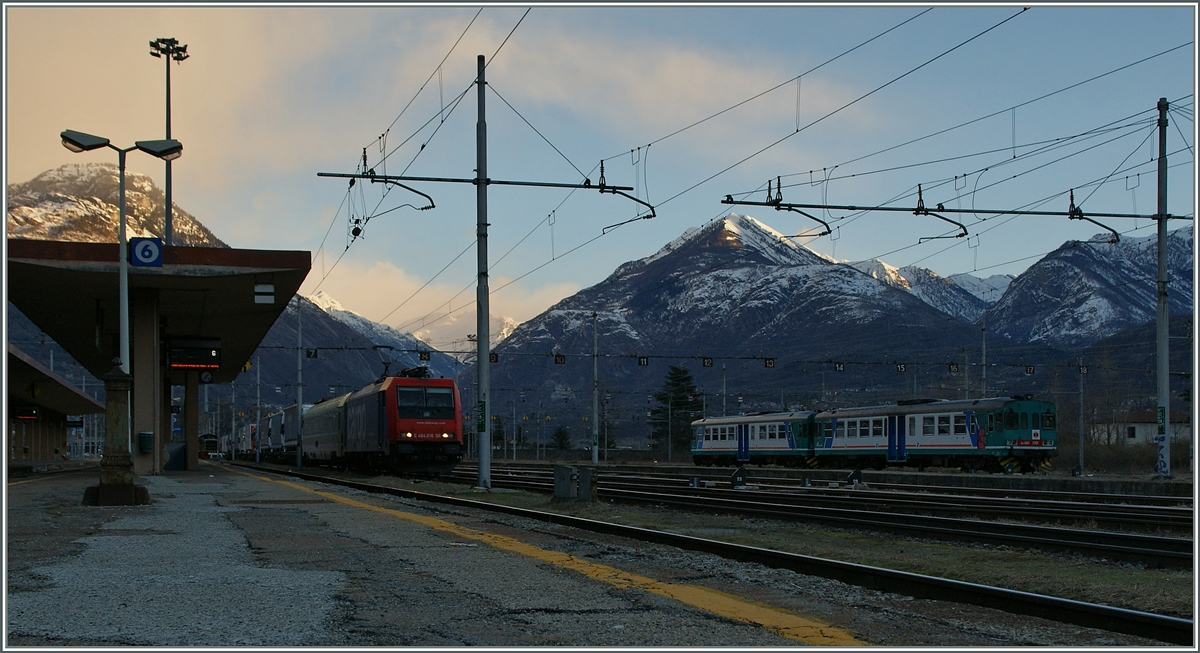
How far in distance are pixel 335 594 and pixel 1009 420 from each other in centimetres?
3228

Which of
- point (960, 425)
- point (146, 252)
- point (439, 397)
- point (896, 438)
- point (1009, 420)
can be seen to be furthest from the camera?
point (896, 438)

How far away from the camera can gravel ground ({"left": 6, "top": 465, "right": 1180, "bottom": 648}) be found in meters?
6.86

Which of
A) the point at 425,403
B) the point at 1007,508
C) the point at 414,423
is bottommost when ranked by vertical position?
the point at 1007,508

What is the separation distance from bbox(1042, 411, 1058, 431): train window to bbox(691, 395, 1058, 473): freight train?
4 centimetres

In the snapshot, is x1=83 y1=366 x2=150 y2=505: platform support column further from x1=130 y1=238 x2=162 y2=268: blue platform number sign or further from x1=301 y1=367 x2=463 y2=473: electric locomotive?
x1=301 y1=367 x2=463 y2=473: electric locomotive

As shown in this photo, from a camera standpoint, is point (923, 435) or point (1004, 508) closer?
point (1004, 508)

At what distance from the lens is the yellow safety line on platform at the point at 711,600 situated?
704cm

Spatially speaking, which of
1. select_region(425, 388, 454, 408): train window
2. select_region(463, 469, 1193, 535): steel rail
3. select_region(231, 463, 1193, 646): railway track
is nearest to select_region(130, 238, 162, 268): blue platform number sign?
select_region(425, 388, 454, 408): train window

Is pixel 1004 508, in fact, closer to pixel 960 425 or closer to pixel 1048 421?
pixel 960 425

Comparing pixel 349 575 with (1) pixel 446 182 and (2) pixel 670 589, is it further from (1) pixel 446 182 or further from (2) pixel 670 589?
(1) pixel 446 182

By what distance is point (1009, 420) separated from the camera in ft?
120

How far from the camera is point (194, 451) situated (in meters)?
46.4

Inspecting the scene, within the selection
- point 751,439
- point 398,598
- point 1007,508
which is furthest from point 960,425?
point 398,598

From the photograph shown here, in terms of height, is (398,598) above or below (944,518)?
above
